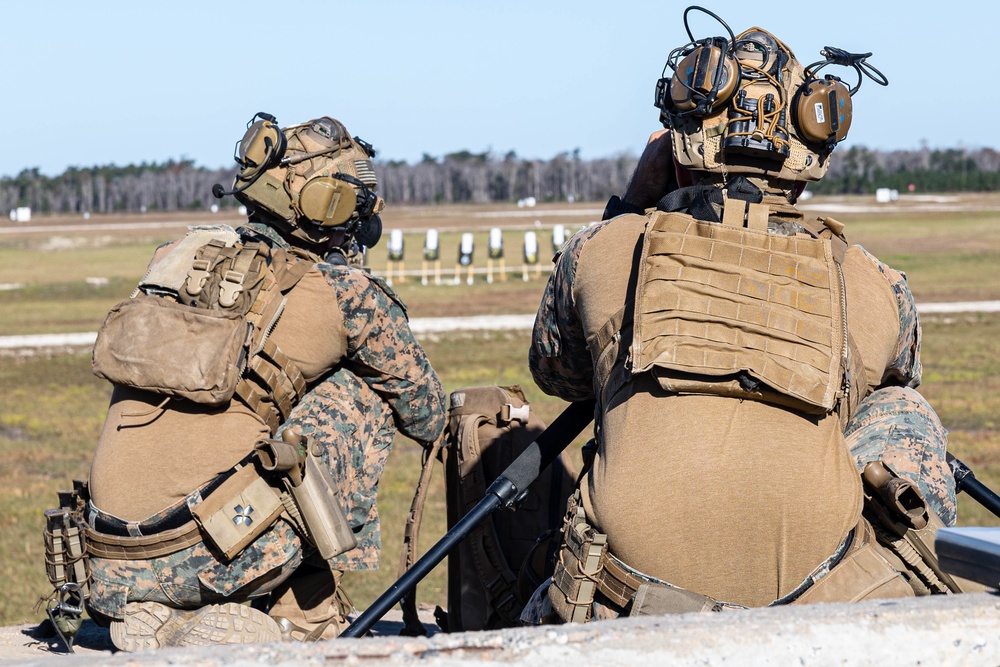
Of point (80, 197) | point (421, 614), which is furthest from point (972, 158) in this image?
point (421, 614)

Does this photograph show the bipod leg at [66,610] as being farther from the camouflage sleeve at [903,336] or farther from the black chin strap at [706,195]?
the camouflage sleeve at [903,336]

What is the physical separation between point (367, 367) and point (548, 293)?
48.5 inches

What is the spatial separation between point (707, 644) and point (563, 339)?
154 cm

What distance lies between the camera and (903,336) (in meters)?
3.66

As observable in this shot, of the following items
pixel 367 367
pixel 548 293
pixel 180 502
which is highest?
pixel 548 293

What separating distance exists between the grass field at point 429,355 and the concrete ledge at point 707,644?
17.3 feet

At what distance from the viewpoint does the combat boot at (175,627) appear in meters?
4.32

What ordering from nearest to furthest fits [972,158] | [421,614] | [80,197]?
[421,614] → [80,197] → [972,158]

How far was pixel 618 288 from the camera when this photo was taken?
3512 mm

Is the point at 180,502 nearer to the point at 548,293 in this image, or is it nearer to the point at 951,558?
the point at 548,293

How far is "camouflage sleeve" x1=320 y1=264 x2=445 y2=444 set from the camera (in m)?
4.62

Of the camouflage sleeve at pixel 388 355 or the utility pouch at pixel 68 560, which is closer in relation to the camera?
the utility pouch at pixel 68 560

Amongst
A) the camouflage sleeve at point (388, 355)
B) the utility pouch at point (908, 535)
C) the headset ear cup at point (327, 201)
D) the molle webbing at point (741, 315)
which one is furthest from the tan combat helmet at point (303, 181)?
the utility pouch at point (908, 535)

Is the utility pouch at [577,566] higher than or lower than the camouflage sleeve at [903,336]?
lower
